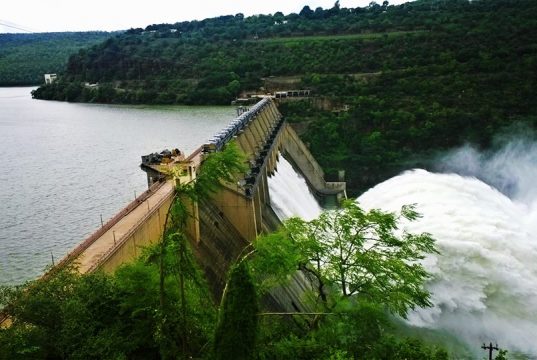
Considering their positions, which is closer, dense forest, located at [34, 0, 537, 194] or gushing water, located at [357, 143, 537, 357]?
gushing water, located at [357, 143, 537, 357]

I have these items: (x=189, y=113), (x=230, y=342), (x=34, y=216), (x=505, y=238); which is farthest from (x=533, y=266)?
(x=189, y=113)

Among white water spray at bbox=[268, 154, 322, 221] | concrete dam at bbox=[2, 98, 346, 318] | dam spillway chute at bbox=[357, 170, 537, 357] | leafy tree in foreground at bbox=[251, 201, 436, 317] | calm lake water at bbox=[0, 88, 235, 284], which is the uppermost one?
leafy tree in foreground at bbox=[251, 201, 436, 317]

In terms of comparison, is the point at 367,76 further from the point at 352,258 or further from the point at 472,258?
the point at 352,258

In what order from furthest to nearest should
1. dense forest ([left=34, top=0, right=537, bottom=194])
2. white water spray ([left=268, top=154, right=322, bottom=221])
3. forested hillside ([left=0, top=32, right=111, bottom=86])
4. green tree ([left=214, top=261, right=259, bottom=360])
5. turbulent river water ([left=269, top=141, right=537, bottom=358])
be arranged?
forested hillside ([left=0, top=32, right=111, bottom=86])
dense forest ([left=34, top=0, right=537, bottom=194])
white water spray ([left=268, top=154, right=322, bottom=221])
turbulent river water ([left=269, top=141, right=537, bottom=358])
green tree ([left=214, top=261, right=259, bottom=360])

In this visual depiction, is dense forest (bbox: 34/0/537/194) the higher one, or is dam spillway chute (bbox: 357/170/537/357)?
dense forest (bbox: 34/0/537/194)

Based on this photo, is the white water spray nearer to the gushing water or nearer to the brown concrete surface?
the gushing water

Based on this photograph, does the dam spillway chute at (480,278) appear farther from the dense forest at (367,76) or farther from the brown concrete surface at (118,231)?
A: the dense forest at (367,76)

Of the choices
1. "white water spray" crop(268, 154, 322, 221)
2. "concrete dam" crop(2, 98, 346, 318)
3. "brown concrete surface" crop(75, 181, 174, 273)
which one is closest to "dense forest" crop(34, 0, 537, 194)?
"white water spray" crop(268, 154, 322, 221)

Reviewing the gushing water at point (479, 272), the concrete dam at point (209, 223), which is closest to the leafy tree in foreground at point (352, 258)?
the concrete dam at point (209, 223)
